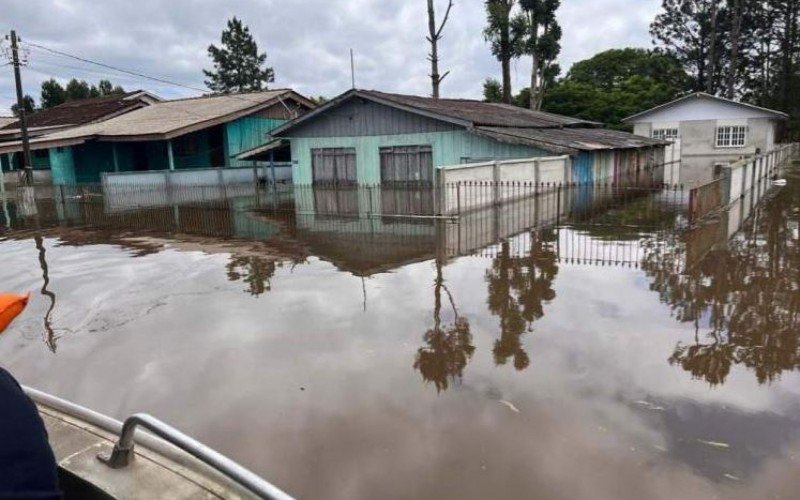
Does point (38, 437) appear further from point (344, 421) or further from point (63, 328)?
point (63, 328)

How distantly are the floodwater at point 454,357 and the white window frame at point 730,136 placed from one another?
96.5ft

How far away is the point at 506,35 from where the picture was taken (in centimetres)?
3716

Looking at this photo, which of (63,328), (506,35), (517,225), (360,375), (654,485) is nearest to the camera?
(654,485)

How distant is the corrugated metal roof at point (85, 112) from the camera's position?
3569cm

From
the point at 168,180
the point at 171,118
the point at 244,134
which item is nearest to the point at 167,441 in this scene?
the point at 168,180

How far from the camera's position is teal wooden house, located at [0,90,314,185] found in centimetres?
2897

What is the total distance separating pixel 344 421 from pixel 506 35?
3634cm

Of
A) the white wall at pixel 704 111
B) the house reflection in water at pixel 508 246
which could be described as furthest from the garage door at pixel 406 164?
the white wall at pixel 704 111

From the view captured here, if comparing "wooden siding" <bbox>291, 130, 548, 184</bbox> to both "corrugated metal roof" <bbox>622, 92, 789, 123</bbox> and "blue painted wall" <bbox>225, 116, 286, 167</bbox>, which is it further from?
"corrugated metal roof" <bbox>622, 92, 789, 123</bbox>

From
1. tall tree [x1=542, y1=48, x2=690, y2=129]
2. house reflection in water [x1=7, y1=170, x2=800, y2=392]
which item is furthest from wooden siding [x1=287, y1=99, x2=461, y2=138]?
tall tree [x1=542, y1=48, x2=690, y2=129]

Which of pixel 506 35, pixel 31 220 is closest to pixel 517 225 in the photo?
pixel 31 220

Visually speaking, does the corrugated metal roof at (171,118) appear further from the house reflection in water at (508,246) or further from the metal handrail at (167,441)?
the metal handrail at (167,441)

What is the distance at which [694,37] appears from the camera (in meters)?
52.7

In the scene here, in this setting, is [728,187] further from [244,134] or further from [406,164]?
[244,134]
